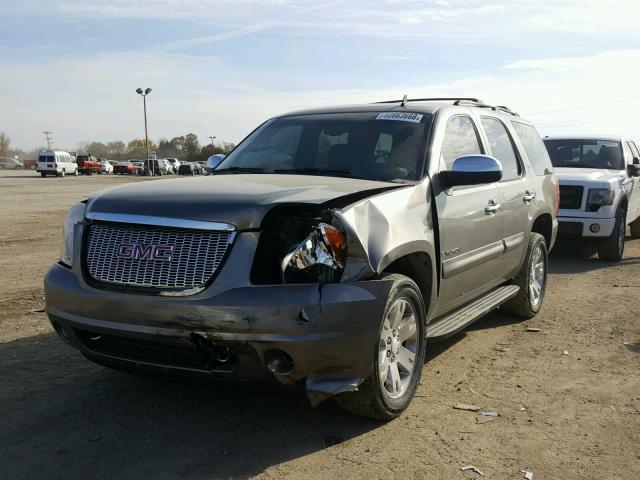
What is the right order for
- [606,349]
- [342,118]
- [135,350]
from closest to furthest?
[135,350] < [342,118] < [606,349]

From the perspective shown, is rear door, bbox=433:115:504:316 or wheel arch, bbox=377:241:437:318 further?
rear door, bbox=433:115:504:316

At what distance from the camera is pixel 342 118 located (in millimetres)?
5051

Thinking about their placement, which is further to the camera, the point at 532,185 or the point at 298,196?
the point at 532,185

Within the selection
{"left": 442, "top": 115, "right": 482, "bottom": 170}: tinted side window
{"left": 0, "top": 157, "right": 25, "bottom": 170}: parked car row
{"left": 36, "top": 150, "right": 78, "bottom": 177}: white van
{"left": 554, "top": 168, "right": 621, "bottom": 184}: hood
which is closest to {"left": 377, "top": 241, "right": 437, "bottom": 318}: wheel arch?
{"left": 442, "top": 115, "right": 482, "bottom": 170}: tinted side window

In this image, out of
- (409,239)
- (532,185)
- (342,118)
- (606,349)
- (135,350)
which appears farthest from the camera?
(532,185)

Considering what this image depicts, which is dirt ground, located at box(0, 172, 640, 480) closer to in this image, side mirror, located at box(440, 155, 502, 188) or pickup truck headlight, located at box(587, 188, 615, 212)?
side mirror, located at box(440, 155, 502, 188)

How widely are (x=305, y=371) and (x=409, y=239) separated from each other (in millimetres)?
1084

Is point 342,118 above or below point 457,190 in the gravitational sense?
above

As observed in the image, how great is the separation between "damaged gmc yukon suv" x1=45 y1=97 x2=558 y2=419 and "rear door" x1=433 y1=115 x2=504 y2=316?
0.07 feet

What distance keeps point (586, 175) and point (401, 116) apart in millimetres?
6844

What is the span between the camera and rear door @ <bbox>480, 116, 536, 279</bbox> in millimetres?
5613

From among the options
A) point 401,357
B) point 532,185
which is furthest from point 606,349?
point 401,357

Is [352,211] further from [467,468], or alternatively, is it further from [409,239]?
[467,468]

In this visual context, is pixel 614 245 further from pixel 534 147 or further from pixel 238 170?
pixel 238 170
